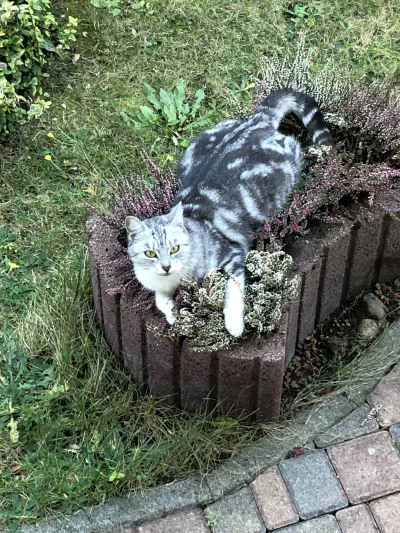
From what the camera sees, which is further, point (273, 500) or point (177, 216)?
point (273, 500)

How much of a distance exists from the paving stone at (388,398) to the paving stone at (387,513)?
344 millimetres

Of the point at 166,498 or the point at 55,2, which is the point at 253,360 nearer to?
the point at 166,498

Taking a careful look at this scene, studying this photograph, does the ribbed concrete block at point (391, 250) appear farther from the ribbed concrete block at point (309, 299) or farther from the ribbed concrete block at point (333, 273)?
the ribbed concrete block at point (309, 299)

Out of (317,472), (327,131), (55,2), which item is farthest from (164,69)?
(317,472)

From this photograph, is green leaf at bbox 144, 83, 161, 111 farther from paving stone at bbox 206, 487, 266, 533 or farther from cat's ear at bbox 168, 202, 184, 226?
paving stone at bbox 206, 487, 266, 533

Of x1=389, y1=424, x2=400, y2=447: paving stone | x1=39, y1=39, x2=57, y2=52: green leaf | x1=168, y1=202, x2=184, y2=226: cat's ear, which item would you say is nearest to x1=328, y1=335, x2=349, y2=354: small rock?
x1=389, y1=424, x2=400, y2=447: paving stone

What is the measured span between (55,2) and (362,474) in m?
3.97

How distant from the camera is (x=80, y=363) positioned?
305 centimetres

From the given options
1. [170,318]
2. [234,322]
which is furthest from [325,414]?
[170,318]

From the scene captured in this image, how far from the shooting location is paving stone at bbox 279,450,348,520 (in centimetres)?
273

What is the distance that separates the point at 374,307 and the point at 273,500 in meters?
1.17

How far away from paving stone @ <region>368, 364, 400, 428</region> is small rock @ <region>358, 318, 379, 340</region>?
21cm

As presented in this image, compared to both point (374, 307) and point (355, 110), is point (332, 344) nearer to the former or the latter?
point (374, 307)

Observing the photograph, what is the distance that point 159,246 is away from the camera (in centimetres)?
254
